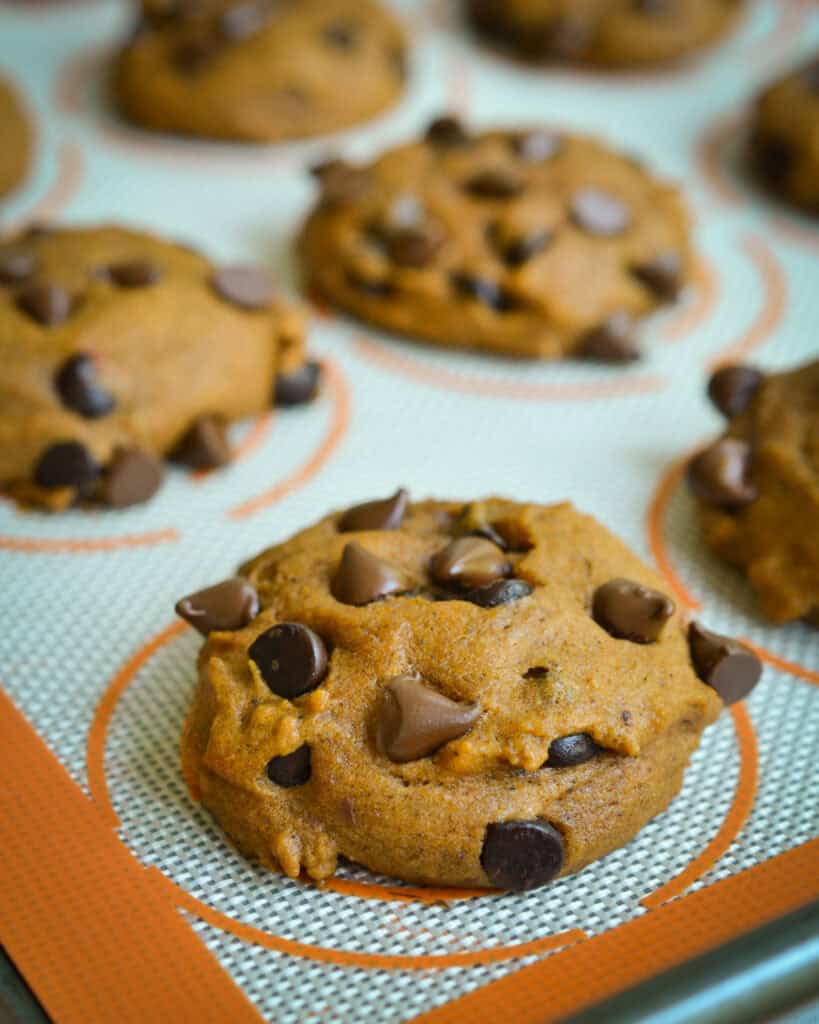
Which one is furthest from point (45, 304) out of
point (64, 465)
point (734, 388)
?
point (734, 388)

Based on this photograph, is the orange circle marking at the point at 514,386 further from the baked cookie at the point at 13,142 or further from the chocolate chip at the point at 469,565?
the baked cookie at the point at 13,142

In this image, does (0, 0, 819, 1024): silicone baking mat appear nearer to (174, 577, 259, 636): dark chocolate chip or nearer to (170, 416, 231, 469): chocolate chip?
(170, 416, 231, 469): chocolate chip

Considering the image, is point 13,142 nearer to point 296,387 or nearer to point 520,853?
point 296,387

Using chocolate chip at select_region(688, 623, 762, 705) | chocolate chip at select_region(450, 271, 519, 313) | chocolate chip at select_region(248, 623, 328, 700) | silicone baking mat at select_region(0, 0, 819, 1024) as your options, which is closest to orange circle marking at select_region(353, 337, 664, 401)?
silicone baking mat at select_region(0, 0, 819, 1024)

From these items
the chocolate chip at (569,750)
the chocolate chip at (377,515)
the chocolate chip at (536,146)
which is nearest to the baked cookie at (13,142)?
the chocolate chip at (536,146)

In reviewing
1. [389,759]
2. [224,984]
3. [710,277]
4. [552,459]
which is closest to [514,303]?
[552,459]

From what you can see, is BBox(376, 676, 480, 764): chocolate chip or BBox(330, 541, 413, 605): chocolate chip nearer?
BBox(376, 676, 480, 764): chocolate chip
